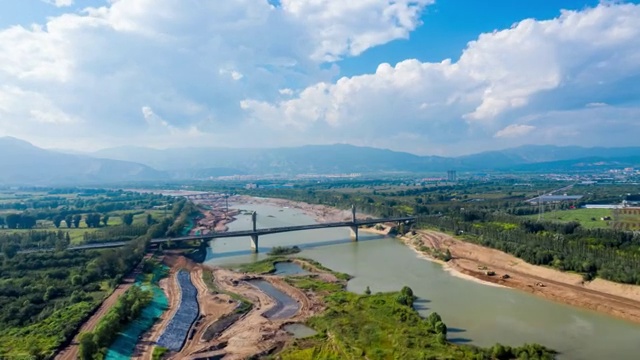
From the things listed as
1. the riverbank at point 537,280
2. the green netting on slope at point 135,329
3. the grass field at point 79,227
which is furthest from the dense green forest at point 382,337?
the grass field at point 79,227

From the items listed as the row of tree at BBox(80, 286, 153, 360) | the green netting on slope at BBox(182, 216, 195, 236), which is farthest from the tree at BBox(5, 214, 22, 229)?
the row of tree at BBox(80, 286, 153, 360)

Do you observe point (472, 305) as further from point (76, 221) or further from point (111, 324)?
point (76, 221)

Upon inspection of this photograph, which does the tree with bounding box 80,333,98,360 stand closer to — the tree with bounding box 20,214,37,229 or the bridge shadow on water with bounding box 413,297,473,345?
the bridge shadow on water with bounding box 413,297,473,345

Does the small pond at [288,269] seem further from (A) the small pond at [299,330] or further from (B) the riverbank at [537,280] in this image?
(B) the riverbank at [537,280]

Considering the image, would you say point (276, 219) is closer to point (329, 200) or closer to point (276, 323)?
point (329, 200)

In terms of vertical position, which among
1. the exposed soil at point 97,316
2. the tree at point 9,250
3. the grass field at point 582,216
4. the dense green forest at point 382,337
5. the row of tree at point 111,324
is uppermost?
the tree at point 9,250

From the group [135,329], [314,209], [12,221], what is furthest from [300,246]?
[12,221]
